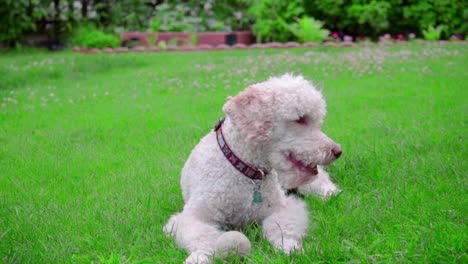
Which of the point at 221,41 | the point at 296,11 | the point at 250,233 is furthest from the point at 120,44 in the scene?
the point at 250,233

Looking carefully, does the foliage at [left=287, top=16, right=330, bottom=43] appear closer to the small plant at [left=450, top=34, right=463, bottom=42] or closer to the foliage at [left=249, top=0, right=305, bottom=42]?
the foliage at [left=249, top=0, right=305, bottom=42]

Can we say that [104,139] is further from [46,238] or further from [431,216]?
[431,216]

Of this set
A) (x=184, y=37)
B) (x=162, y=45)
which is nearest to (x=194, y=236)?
(x=162, y=45)

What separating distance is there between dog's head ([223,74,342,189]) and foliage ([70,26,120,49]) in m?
12.1

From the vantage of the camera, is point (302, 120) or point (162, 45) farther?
point (162, 45)

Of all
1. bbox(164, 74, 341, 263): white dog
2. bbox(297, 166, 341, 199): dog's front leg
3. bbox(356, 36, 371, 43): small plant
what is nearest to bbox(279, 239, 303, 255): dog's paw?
bbox(164, 74, 341, 263): white dog

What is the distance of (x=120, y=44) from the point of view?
48.9ft

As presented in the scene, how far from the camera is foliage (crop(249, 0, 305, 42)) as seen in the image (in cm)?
1511

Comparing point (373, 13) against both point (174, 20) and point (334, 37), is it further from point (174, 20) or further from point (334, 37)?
point (174, 20)

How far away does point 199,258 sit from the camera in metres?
2.64

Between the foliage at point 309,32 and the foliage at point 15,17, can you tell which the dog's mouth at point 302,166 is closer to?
the foliage at point 309,32

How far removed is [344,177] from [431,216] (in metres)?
1.18

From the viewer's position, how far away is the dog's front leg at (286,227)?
111 inches

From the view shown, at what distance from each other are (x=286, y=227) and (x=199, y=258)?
0.63 meters
